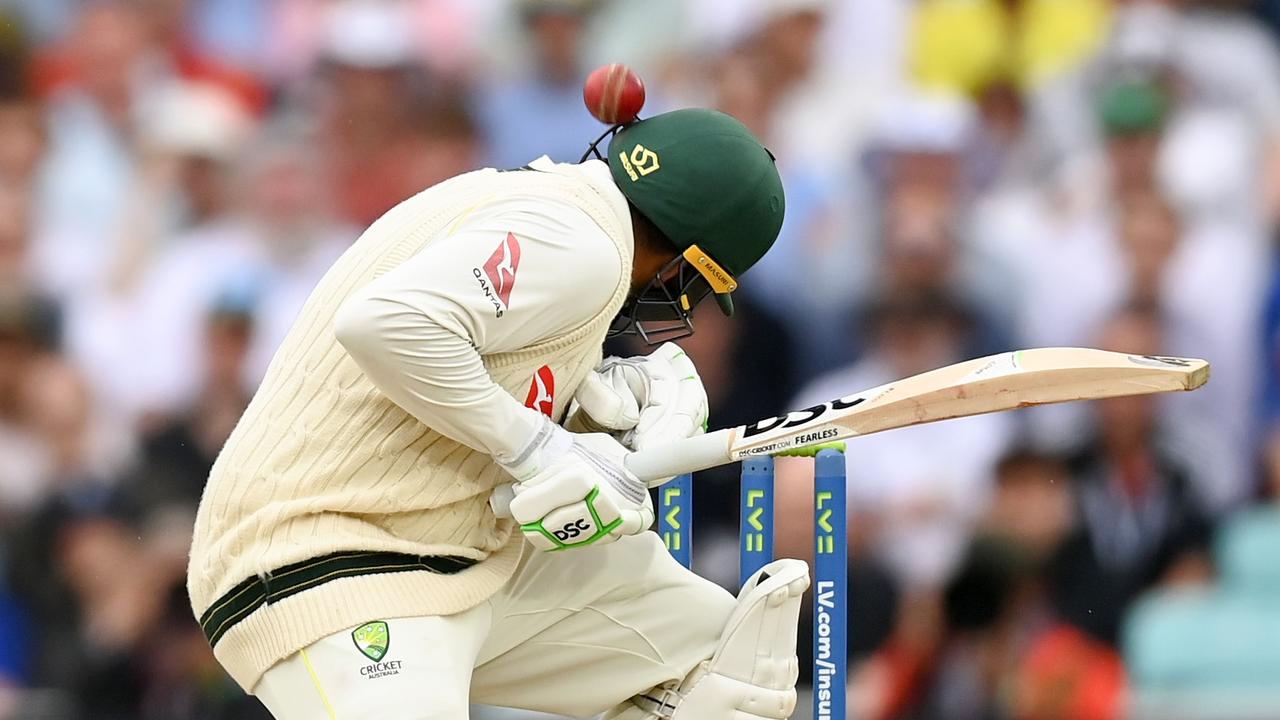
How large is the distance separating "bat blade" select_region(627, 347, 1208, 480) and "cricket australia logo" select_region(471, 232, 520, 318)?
1.53 ft

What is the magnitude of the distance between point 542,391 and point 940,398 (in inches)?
28.0

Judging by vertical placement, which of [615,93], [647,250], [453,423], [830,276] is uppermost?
[830,276]

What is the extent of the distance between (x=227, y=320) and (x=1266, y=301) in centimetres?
353

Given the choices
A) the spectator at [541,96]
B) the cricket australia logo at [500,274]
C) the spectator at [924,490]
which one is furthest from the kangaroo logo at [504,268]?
the spectator at [541,96]

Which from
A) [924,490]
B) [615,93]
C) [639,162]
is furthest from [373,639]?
[924,490]

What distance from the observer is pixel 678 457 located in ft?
10.9

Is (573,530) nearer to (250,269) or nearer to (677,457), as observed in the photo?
(677,457)

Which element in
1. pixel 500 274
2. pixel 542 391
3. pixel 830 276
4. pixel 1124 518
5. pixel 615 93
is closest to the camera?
pixel 500 274

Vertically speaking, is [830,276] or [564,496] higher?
[830,276]

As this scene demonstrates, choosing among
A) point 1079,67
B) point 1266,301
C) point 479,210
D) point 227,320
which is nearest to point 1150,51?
point 1079,67

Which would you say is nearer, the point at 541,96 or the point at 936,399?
the point at 936,399

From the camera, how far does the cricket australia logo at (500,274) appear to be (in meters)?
2.97

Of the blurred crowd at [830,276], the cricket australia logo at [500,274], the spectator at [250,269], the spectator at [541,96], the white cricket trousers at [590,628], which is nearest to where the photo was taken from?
the cricket australia logo at [500,274]

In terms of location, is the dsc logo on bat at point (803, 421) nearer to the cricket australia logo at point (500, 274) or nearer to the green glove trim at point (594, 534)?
the green glove trim at point (594, 534)
